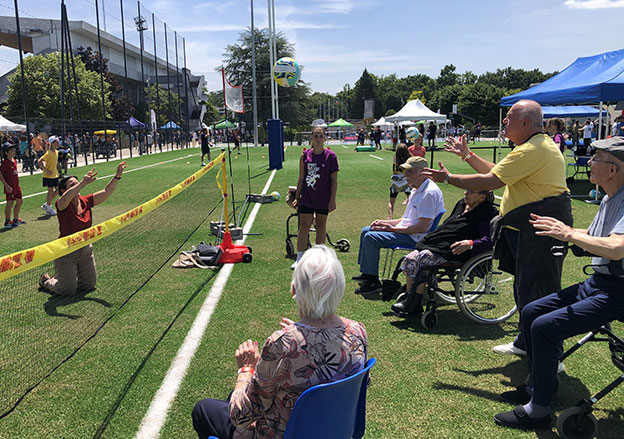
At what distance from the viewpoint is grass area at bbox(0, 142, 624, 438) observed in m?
3.40

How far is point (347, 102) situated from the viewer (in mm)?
174000

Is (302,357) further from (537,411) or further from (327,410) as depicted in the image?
(537,411)

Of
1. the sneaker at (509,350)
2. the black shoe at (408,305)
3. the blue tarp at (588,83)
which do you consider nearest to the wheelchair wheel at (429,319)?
the black shoe at (408,305)

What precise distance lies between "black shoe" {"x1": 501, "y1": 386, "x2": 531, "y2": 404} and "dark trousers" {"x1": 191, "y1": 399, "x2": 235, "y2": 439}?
2257 mm

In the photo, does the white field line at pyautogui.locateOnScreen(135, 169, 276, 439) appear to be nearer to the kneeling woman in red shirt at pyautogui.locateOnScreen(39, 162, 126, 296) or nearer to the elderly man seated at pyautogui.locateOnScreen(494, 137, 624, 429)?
the kneeling woman in red shirt at pyautogui.locateOnScreen(39, 162, 126, 296)

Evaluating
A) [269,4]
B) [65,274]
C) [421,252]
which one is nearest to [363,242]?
A: [421,252]

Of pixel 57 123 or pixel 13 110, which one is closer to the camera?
pixel 57 123

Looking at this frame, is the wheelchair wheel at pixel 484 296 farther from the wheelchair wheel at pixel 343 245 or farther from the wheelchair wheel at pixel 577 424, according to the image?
the wheelchair wheel at pixel 343 245

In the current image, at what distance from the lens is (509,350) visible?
437cm

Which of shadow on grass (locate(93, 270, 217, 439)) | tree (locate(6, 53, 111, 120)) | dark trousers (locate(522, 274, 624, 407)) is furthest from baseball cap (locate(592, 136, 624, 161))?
tree (locate(6, 53, 111, 120))

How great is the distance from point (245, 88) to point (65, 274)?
217ft

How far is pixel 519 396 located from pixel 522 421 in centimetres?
36

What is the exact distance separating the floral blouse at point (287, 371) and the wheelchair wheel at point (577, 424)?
1.72 m

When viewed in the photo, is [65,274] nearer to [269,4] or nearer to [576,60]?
[576,60]
